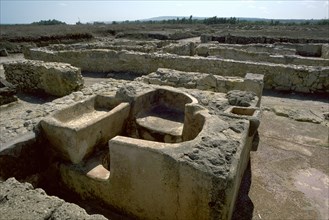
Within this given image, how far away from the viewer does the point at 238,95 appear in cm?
518

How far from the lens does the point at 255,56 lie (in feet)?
40.8

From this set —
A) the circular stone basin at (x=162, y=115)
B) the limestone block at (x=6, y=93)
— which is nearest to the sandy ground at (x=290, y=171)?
the circular stone basin at (x=162, y=115)

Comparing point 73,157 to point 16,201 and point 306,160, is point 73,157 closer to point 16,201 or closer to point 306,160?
point 16,201

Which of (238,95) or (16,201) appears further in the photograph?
(238,95)

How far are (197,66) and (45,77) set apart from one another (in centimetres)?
549

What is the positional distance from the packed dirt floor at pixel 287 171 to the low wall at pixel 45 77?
6144 millimetres

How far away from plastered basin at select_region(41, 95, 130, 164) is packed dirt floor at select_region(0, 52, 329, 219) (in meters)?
2.48

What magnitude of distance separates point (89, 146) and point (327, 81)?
8140 mm

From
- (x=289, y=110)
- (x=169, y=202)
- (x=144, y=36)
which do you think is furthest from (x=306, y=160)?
(x=144, y=36)

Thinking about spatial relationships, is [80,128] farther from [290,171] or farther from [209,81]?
[209,81]

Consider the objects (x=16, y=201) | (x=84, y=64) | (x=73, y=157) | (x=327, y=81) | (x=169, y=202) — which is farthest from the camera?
(x=84, y=64)

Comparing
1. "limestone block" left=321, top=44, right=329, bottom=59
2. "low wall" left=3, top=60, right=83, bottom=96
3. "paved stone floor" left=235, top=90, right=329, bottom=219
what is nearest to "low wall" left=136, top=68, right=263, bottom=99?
"paved stone floor" left=235, top=90, right=329, bottom=219

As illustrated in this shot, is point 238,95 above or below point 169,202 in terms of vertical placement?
above

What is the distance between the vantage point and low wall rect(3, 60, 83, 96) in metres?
8.98
